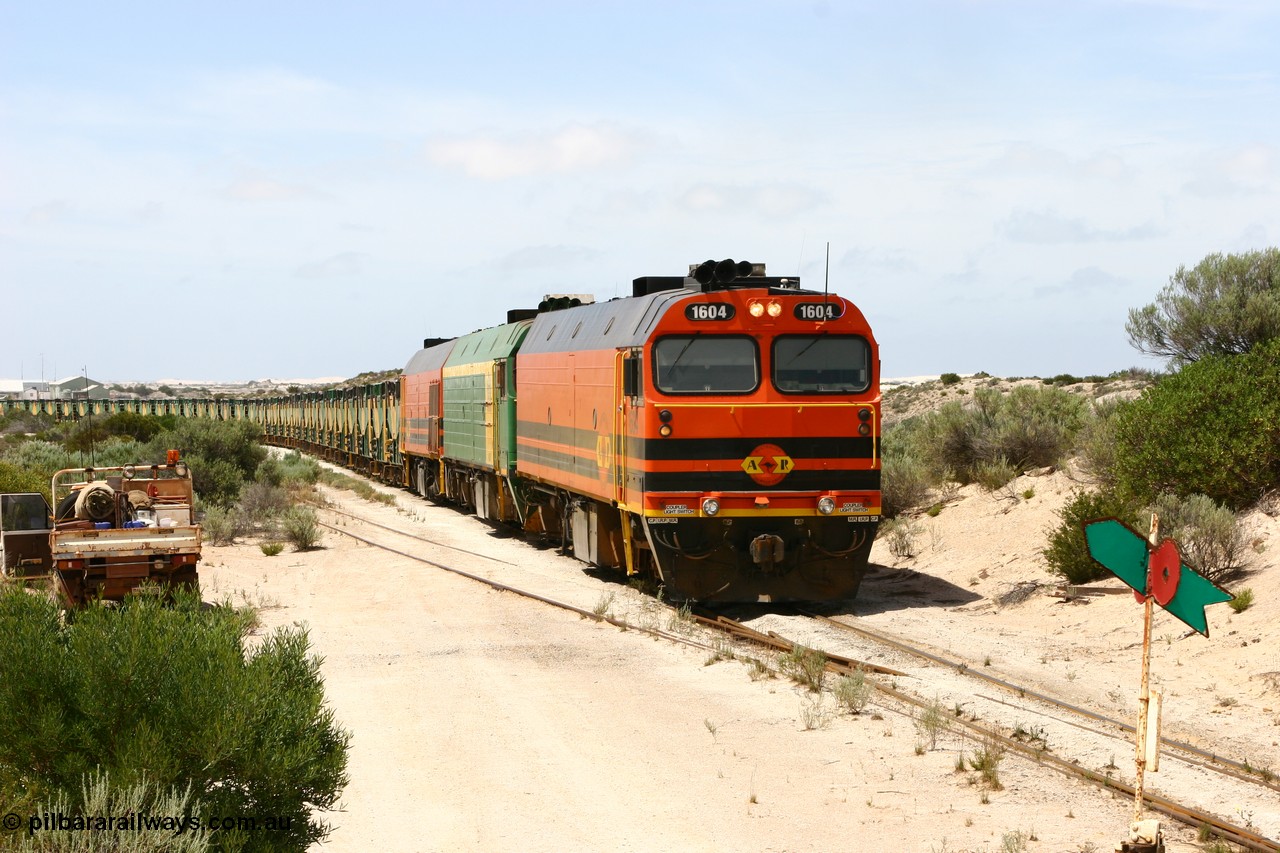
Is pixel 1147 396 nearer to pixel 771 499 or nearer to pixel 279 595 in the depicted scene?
pixel 771 499

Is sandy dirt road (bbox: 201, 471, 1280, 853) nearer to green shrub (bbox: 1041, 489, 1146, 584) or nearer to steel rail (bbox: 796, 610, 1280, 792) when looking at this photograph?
steel rail (bbox: 796, 610, 1280, 792)

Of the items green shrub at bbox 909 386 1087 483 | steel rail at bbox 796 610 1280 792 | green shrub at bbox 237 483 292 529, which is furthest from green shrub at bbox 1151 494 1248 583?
green shrub at bbox 237 483 292 529

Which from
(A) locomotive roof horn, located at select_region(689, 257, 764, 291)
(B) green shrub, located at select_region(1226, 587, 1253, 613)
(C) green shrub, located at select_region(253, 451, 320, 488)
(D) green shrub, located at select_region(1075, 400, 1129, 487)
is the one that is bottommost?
(C) green shrub, located at select_region(253, 451, 320, 488)

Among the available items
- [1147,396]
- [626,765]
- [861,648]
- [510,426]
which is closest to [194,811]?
[626,765]

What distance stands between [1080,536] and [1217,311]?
10.4m

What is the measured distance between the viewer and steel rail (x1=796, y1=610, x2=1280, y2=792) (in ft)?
28.3

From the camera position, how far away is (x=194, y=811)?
602cm

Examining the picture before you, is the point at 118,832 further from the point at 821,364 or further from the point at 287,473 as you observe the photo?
the point at 287,473

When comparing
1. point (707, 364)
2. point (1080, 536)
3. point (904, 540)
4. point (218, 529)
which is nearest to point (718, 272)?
point (707, 364)

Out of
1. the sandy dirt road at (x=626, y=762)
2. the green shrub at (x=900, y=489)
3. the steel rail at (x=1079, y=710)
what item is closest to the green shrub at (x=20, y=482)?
the sandy dirt road at (x=626, y=762)

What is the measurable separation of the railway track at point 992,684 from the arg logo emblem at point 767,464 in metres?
1.60

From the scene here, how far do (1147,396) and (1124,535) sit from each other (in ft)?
42.3

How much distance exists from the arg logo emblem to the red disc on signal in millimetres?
7969

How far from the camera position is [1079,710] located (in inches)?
406
